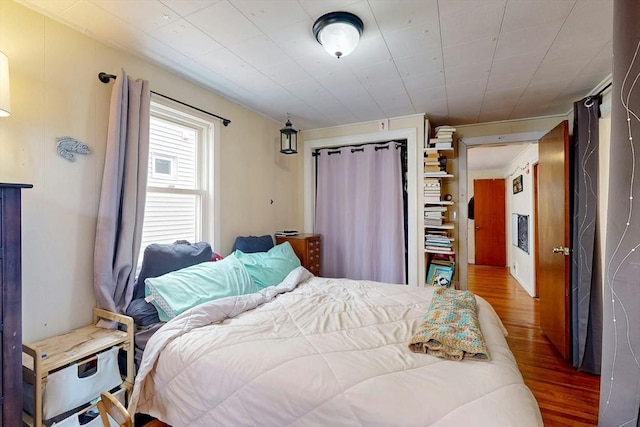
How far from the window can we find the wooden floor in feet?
Result: 9.69

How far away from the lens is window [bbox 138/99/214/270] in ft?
7.49

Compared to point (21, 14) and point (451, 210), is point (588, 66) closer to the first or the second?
point (451, 210)

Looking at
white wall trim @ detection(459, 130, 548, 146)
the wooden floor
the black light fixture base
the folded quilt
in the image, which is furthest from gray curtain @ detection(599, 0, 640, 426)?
white wall trim @ detection(459, 130, 548, 146)

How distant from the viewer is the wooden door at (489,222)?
7125 mm

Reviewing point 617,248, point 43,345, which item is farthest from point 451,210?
point 43,345

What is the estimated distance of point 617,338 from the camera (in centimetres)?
95

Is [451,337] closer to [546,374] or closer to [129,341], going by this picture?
[129,341]

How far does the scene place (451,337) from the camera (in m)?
1.38

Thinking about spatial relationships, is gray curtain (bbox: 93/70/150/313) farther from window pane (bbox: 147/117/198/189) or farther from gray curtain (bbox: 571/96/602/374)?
gray curtain (bbox: 571/96/602/374)

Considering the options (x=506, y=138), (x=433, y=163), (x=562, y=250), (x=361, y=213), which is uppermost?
(x=506, y=138)

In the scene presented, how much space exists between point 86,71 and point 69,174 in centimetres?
66

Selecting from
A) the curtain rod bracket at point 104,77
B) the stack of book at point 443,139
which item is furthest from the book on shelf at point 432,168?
the curtain rod bracket at point 104,77

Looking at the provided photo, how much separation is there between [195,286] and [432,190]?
104 inches

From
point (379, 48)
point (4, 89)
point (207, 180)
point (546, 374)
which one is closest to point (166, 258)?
point (207, 180)
